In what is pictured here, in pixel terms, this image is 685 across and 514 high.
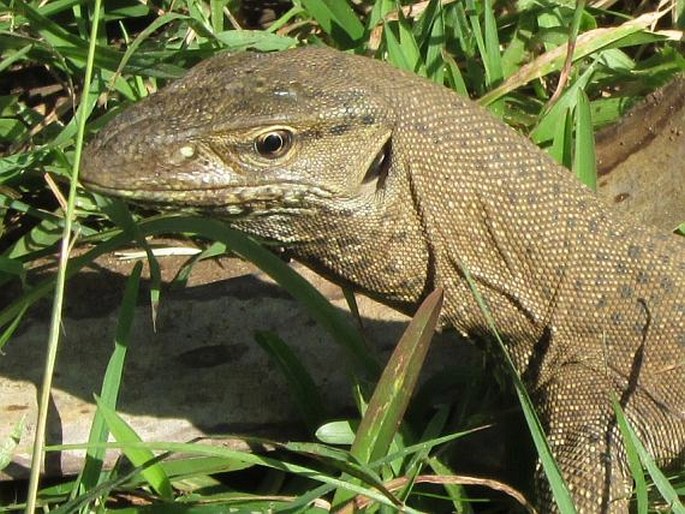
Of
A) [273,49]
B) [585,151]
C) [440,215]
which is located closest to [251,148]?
[440,215]

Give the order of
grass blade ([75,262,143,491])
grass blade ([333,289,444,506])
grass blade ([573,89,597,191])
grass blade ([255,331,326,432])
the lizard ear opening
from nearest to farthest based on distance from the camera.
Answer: grass blade ([333,289,444,506]), the lizard ear opening, grass blade ([75,262,143,491]), grass blade ([255,331,326,432]), grass blade ([573,89,597,191])

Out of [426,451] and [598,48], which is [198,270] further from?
[598,48]

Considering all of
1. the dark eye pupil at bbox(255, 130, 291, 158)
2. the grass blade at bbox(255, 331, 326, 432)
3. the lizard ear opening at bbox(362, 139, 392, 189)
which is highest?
the dark eye pupil at bbox(255, 130, 291, 158)

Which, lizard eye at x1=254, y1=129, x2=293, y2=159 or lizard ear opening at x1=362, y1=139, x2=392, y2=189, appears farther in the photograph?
lizard ear opening at x1=362, y1=139, x2=392, y2=189

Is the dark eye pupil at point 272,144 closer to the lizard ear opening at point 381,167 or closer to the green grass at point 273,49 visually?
the lizard ear opening at point 381,167

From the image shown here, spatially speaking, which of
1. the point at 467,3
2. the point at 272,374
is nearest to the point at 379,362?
the point at 272,374

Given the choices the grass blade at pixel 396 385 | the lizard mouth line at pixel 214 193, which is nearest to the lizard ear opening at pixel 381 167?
the lizard mouth line at pixel 214 193

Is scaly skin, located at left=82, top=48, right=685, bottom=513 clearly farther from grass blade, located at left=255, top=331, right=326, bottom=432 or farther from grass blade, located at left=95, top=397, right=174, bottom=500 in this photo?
grass blade, located at left=95, top=397, right=174, bottom=500

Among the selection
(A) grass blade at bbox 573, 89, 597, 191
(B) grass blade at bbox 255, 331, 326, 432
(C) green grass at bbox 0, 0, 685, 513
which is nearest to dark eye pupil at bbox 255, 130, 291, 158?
(C) green grass at bbox 0, 0, 685, 513
